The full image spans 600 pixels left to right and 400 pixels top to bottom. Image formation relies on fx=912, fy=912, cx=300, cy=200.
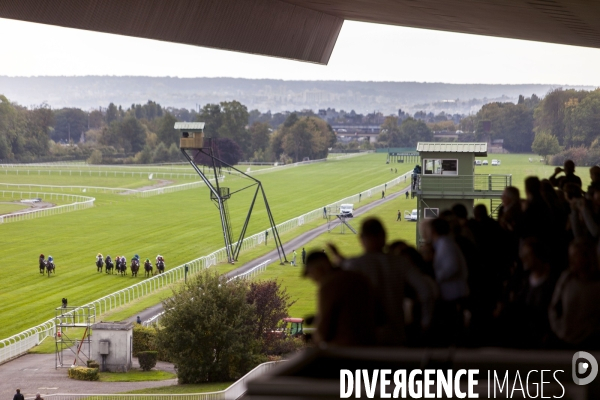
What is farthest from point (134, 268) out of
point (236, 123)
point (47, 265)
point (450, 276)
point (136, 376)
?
point (236, 123)

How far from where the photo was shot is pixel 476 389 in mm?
3154

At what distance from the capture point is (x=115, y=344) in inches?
957

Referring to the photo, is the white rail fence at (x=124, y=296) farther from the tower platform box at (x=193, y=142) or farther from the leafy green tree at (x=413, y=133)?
the leafy green tree at (x=413, y=133)

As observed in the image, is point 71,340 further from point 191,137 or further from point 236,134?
point 236,134

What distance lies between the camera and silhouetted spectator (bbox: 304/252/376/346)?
140 inches

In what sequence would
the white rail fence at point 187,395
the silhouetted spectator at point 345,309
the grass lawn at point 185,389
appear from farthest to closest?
1. the grass lawn at point 185,389
2. the white rail fence at point 187,395
3. the silhouetted spectator at point 345,309

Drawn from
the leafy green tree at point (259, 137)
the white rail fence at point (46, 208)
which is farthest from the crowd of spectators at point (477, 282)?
the leafy green tree at point (259, 137)

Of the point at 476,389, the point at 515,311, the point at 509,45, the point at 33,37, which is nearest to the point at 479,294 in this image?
the point at 515,311

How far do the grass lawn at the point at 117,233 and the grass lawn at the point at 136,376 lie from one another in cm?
909

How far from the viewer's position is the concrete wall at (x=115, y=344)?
24.4 metres

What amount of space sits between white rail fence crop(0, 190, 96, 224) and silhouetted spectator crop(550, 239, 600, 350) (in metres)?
61.1

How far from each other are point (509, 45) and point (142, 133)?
6154 cm

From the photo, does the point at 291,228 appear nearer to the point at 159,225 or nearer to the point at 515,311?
the point at 159,225

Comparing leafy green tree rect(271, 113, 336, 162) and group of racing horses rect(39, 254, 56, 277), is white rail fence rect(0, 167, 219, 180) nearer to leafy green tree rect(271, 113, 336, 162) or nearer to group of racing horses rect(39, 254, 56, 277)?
leafy green tree rect(271, 113, 336, 162)
